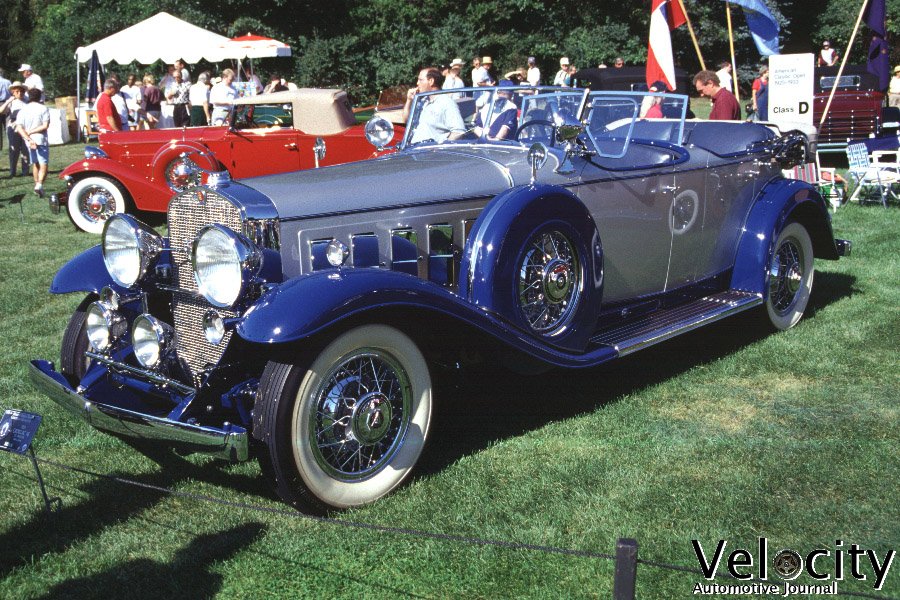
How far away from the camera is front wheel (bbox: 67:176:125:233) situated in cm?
1141

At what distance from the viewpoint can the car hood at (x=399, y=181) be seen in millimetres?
4223

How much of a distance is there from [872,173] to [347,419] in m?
9.48

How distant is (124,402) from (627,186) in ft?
9.69

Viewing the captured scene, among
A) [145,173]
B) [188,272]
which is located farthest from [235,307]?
[145,173]

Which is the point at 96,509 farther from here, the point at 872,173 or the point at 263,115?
the point at 872,173

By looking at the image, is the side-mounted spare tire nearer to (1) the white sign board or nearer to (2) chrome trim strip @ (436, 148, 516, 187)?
(2) chrome trim strip @ (436, 148, 516, 187)

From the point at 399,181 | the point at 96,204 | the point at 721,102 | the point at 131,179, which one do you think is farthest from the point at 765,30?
the point at 96,204

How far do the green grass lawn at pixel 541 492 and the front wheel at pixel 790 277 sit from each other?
1.22 ft

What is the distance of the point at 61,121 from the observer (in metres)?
22.0

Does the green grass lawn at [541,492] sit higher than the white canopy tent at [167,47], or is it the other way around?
the white canopy tent at [167,47]

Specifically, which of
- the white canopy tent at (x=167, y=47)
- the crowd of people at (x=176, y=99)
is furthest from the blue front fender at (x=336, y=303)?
the white canopy tent at (x=167, y=47)

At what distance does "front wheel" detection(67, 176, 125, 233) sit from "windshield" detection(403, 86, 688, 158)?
7.09 meters

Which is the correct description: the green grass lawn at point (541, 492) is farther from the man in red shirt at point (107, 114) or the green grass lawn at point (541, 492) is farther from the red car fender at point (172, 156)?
the man in red shirt at point (107, 114)

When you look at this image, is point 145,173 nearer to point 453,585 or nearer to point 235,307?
point 235,307
